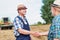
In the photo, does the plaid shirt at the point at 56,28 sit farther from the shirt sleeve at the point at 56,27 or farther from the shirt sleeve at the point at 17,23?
the shirt sleeve at the point at 17,23

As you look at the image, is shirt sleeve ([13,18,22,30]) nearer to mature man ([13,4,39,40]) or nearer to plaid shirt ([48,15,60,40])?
mature man ([13,4,39,40])

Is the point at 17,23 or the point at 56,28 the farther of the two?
the point at 17,23

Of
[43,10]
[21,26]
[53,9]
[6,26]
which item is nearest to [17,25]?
[21,26]

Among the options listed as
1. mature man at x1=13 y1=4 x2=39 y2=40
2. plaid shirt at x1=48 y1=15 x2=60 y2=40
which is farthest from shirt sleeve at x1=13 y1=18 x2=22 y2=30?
plaid shirt at x1=48 y1=15 x2=60 y2=40

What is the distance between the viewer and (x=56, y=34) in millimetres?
4008

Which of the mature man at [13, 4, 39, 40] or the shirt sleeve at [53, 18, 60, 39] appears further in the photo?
the mature man at [13, 4, 39, 40]

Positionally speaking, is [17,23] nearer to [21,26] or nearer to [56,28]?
[21,26]

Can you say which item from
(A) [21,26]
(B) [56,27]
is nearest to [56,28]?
(B) [56,27]

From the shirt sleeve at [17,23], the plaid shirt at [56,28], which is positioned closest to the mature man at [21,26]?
the shirt sleeve at [17,23]

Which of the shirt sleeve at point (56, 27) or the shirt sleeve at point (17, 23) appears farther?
the shirt sleeve at point (17, 23)

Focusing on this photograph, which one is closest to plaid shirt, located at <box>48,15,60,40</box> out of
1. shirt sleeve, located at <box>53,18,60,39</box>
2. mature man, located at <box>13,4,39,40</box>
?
shirt sleeve, located at <box>53,18,60,39</box>

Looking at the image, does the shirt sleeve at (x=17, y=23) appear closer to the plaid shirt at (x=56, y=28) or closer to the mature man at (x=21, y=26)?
the mature man at (x=21, y=26)

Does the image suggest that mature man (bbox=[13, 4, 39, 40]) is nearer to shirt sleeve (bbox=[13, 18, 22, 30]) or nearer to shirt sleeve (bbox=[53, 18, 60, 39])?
shirt sleeve (bbox=[13, 18, 22, 30])

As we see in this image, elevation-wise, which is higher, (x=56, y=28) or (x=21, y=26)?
(x=56, y=28)
